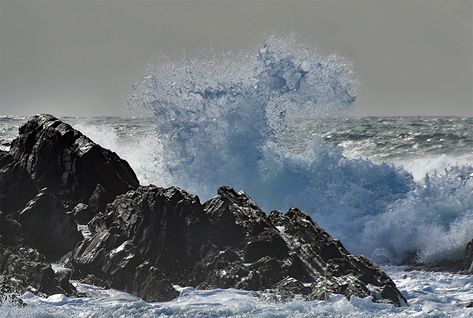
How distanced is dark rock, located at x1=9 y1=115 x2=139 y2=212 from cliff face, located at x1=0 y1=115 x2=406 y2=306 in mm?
26

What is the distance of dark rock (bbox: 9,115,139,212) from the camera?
19.6 metres

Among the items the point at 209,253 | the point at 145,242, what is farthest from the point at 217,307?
the point at 145,242

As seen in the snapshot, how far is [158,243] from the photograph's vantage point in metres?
17.4

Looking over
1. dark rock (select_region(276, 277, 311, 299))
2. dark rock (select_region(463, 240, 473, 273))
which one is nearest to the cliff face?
dark rock (select_region(276, 277, 311, 299))

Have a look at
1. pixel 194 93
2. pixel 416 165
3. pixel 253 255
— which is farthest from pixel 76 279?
pixel 416 165

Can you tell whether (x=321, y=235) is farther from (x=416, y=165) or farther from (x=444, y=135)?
(x=444, y=135)

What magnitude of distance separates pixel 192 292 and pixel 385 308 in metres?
3.36

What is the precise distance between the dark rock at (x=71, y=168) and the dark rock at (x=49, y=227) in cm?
100

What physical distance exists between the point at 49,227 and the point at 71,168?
1.80 m

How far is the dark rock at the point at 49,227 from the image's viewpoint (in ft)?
59.6

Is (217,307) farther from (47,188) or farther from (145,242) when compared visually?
(47,188)

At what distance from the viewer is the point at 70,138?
2005cm

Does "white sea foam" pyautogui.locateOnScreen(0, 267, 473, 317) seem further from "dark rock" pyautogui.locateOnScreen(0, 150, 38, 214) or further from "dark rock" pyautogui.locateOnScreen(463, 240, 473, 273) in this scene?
"dark rock" pyautogui.locateOnScreen(0, 150, 38, 214)

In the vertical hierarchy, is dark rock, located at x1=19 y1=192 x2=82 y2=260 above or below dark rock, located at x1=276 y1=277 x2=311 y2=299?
above
